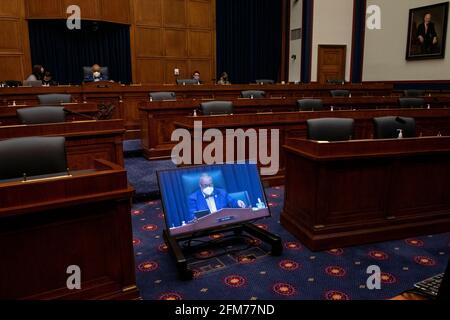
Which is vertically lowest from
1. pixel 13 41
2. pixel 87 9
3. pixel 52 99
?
pixel 52 99

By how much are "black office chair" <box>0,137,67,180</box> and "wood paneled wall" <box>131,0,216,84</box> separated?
312 inches

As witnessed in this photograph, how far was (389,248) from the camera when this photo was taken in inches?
109

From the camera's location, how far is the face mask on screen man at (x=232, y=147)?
406cm

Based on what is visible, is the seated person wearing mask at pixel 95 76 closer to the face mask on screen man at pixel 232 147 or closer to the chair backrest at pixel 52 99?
the chair backrest at pixel 52 99

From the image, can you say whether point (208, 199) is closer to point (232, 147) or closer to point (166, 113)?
point (232, 147)

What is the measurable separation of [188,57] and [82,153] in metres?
7.59

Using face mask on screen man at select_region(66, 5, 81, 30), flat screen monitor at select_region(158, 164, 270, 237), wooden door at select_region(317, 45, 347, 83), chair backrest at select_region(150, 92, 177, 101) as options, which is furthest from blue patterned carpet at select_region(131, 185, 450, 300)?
wooden door at select_region(317, 45, 347, 83)

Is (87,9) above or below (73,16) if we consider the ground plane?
above

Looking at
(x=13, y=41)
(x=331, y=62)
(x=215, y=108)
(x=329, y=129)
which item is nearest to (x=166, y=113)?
(x=215, y=108)

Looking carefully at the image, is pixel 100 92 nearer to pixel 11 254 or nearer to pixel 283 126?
pixel 283 126

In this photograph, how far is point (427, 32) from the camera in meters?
8.37

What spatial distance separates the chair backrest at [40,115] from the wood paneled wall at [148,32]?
238 inches

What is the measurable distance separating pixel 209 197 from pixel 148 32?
826 centimetres

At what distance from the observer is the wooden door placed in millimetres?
10477
